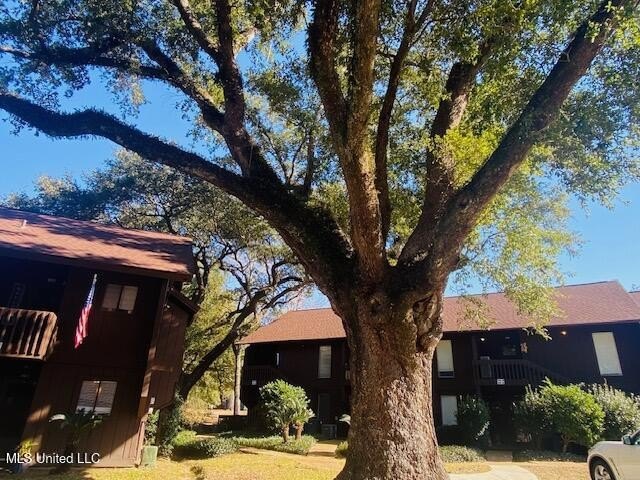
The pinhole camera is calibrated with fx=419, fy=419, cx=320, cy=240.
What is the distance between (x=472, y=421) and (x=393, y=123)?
13786mm

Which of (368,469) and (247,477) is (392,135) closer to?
(368,469)

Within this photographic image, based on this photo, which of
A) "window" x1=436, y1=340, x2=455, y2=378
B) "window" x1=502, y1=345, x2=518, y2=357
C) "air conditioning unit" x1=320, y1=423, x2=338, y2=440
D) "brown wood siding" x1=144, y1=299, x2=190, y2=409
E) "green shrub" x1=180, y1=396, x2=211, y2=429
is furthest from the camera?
"green shrub" x1=180, y1=396, x2=211, y2=429

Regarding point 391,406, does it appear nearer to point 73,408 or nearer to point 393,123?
point 393,123

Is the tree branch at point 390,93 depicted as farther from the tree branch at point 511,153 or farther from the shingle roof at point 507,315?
the shingle roof at point 507,315

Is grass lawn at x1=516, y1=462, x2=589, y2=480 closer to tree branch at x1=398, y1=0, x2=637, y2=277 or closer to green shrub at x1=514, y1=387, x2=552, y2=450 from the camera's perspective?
green shrub at x1=514, y1=387, x2=552, y2=450

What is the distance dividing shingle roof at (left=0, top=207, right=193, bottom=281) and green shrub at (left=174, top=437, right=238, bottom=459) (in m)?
6.63

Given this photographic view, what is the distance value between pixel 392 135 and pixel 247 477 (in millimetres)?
9712

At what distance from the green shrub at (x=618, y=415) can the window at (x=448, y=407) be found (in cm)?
728

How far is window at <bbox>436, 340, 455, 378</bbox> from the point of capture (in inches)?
909

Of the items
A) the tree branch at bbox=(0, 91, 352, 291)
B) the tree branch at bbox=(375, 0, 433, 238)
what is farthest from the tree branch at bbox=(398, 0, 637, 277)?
the tree branch at bbox=(0, 91, 352, 291)

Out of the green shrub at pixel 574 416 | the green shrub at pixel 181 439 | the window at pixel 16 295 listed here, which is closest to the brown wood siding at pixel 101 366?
the window at pixel 16 295

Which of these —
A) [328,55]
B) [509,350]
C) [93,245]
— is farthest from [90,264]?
[509,350]

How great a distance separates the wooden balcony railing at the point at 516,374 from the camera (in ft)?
65.1

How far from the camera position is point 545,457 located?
15875mm
